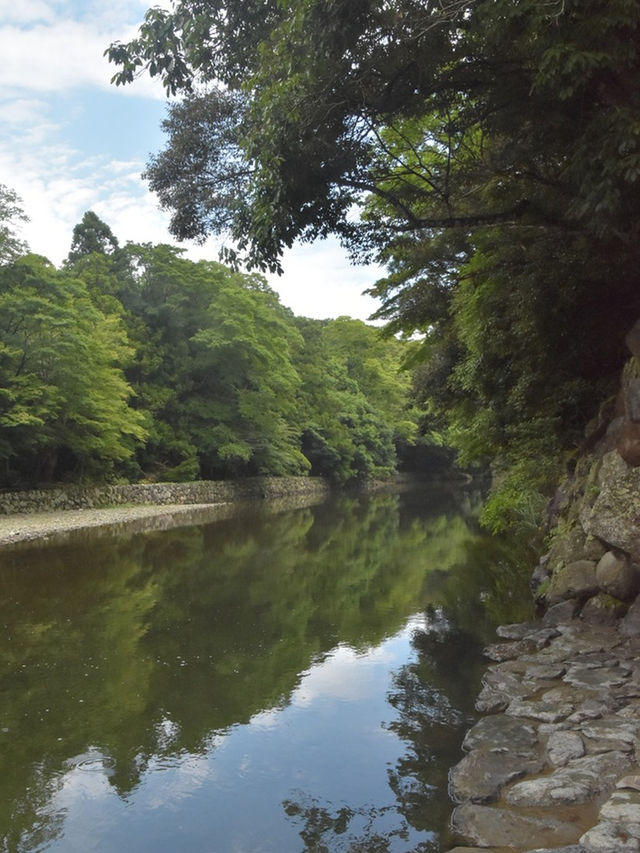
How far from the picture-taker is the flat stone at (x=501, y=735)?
4691 millimetres

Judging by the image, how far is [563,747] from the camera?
4.42m

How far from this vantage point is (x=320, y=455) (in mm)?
42156

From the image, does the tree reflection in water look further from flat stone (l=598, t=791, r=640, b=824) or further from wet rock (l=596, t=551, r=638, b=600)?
wet rock (l=596, t=551, r=638, b=600)

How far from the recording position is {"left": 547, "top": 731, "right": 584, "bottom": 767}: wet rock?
14.0 ft

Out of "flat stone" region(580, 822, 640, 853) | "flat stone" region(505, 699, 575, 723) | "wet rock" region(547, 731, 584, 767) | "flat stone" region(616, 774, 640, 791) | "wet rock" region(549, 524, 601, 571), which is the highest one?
"wet rock" region(549, 524, 601, 571)

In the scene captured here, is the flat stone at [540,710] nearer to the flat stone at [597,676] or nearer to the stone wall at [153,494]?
the flat stone at [597,676]

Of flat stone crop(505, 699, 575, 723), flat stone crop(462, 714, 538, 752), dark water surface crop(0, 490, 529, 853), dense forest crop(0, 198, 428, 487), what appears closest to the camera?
dark water surface crop(0, 490, 529, 853)

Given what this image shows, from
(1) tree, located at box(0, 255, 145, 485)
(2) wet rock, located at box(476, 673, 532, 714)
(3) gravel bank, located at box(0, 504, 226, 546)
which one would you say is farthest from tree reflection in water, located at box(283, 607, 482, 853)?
(1) tree, located at box(0, 255, 145, 485)

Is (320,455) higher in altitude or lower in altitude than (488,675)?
higher

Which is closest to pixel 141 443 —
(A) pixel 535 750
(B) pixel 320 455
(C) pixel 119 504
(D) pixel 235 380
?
(C) pixel 119 504

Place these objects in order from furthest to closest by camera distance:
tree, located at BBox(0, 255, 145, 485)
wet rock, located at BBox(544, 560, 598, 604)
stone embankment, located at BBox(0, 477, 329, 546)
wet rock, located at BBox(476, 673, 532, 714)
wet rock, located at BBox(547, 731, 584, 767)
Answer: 1. tree, located at BBox(0, 255, 145, 485)
2. stone embankment, located at BBox(0, 477, 329, 546)
3. wet rock, located at BBox(544, 560, 598, 604)
4. wet rock, located at BBox(476, 673, 532, 714)
5. wet rock, located at BBox(547, 731, 584, 767)

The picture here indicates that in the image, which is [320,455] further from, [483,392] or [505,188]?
[505,188]

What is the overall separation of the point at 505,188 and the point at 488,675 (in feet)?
19.6

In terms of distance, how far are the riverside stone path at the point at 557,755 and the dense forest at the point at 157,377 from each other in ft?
37.7
